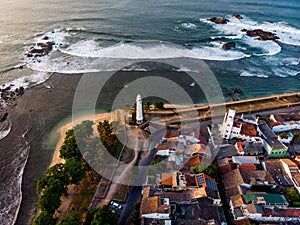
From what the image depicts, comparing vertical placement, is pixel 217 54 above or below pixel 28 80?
above

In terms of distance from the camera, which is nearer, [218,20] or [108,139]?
[108,139]

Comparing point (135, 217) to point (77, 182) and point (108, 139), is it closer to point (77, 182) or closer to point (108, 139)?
point (77, 182)

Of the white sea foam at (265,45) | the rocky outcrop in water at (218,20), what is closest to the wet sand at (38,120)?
the white sea foam at (265,45)

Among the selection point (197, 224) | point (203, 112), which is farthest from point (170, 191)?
point (203, 112)

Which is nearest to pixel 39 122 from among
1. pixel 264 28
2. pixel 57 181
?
pixel 57 181

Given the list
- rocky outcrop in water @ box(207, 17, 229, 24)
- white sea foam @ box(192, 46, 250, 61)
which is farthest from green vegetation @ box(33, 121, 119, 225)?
rocky outcrop in water @ box(207, 17, 229, 24)

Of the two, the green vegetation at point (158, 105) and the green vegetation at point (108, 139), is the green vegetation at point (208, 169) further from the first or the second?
the green vegetation at point (158, 105)
